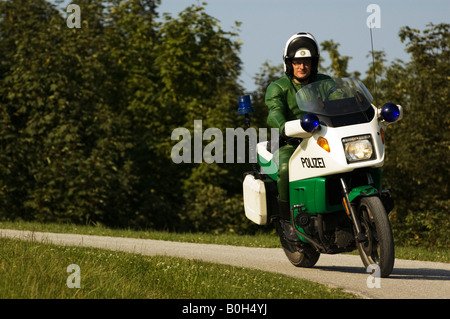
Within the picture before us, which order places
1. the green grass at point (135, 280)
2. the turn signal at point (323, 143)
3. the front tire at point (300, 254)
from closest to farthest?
the green grass at point (135, 280) < the turn signal at point (323, 143) < the front tire at point (300, 254)

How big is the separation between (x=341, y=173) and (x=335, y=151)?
0.35 m

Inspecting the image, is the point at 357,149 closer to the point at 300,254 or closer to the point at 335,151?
the point at 335,151

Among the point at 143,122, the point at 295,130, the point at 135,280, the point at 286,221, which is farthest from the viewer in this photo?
the point at 143,122

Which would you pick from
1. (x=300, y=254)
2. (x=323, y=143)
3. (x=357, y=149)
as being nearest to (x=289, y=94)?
(x=323, y=143)

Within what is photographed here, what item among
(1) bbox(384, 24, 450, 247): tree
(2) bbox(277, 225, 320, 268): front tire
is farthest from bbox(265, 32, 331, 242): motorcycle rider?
(1) bbox(384, 24, 450, 247): tree

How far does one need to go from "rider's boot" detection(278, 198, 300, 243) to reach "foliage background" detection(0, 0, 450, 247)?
1356 centimetres

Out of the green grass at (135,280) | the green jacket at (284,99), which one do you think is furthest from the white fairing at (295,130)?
the green grass at (135,280)

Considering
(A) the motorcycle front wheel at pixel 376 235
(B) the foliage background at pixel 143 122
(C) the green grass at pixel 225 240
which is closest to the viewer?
(A) the motorcycle front wheel at pixel 376 235

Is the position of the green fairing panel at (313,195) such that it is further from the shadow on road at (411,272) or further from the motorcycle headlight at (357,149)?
the shadow on road at (411,272)

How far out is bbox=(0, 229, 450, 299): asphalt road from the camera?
741 cm

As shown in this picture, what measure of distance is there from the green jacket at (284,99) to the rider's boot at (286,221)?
2.86ft

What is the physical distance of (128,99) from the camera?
3244 centimetres

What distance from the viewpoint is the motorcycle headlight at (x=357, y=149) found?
293 inches

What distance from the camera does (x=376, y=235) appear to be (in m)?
7.43
